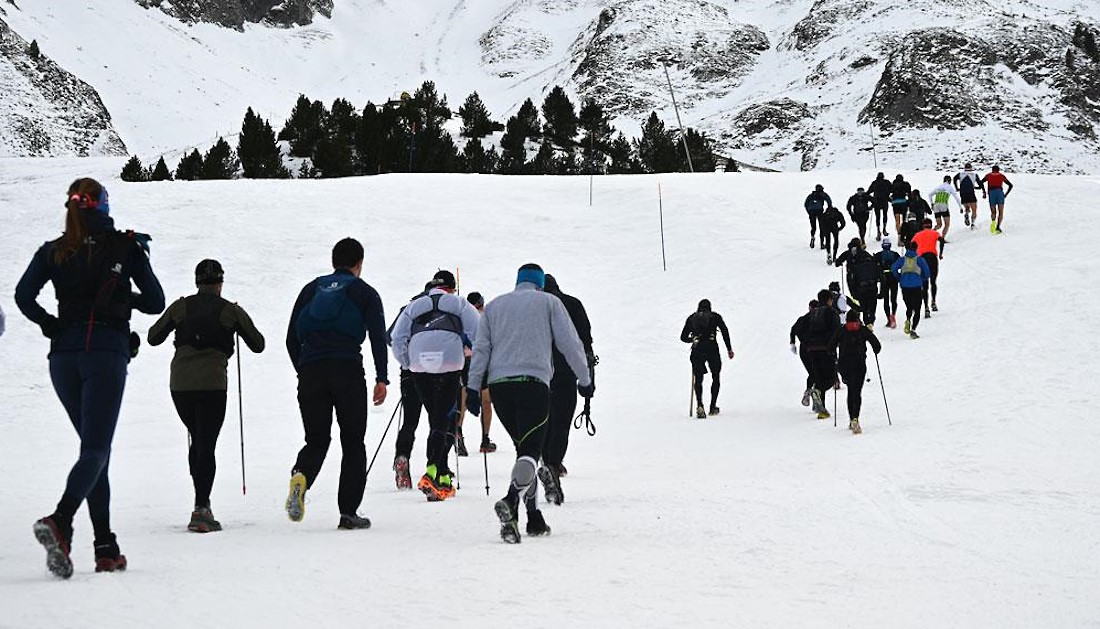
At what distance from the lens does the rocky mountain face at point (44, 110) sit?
2766 inches

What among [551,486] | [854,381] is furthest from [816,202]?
[551,486]

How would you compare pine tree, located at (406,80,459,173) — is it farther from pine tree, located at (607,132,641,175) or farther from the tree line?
pine tree, located at (607,132,641,175)

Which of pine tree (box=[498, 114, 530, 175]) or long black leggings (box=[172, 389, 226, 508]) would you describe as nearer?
long black leggings (box=[172, 389, 226, 508])

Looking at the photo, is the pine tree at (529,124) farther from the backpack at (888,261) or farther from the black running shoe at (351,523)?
the black running shoe at (351,523)

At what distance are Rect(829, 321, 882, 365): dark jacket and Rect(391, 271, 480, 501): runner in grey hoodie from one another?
600 cm

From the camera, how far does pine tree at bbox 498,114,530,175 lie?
5006 cm

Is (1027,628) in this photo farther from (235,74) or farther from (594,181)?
(235,74)

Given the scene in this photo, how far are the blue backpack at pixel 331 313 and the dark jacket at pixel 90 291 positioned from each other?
1506mm

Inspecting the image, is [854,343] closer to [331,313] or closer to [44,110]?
[331,313]

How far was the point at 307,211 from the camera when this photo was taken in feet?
92.5

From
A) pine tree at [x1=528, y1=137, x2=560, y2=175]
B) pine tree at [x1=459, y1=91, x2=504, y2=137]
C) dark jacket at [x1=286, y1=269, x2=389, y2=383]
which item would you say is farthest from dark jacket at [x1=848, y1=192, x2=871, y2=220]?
pine tree at [x1=459, y1=91, x2=504, y2=137]

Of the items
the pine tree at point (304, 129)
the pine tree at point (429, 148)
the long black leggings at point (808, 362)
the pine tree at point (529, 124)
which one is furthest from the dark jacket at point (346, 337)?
the pine tree at point (529, 124)

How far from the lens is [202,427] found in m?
7.06

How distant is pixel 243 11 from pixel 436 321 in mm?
138453
